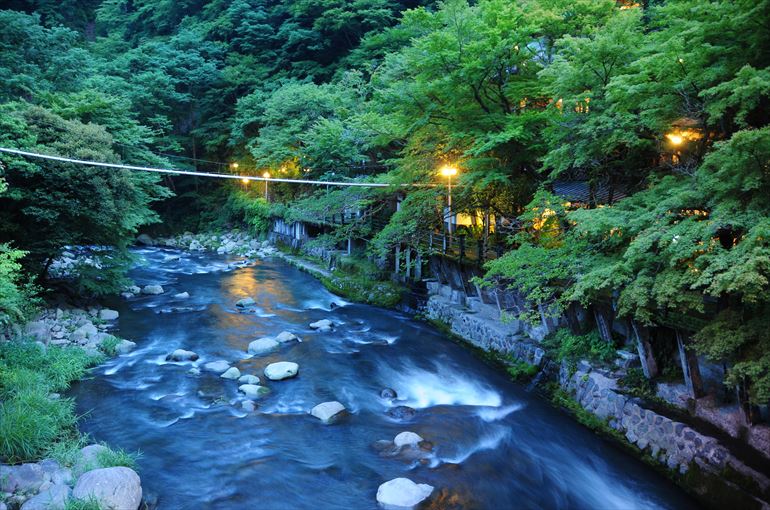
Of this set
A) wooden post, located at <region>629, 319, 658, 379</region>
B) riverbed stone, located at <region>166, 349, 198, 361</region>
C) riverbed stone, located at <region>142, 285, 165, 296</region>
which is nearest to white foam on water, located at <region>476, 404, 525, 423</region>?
wooden post, located at <region>629, 319, 658, 379</region>

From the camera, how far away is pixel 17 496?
573 cm

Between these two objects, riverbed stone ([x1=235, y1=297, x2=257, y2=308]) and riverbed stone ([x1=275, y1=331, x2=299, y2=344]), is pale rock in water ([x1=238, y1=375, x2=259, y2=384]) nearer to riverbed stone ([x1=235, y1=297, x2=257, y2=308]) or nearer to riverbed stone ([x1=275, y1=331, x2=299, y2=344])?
riverbed stone ([x1=275, y1=331, x2=299, y2=344])

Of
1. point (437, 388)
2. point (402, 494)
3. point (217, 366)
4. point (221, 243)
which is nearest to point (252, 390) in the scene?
point (217, 366)

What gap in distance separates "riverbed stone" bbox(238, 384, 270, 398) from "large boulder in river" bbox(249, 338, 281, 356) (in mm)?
2227

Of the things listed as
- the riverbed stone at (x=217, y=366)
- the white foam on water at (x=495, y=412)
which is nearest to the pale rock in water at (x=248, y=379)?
the riverbed stone at (x=217, y=366)

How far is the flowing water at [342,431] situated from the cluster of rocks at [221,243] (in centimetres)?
1466

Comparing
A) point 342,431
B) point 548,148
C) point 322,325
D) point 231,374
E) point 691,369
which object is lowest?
point 342,431

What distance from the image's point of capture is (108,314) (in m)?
14.2

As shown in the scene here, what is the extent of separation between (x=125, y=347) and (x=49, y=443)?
509cm

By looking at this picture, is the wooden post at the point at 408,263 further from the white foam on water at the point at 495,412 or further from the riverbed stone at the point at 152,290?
the riverbed stone at the point at 152,290

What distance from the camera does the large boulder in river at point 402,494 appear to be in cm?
634

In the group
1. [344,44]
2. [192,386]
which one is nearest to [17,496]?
[192,386]

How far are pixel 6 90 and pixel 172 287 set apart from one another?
28.4 feet

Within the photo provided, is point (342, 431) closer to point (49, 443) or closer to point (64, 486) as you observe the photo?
point (64, 486)
